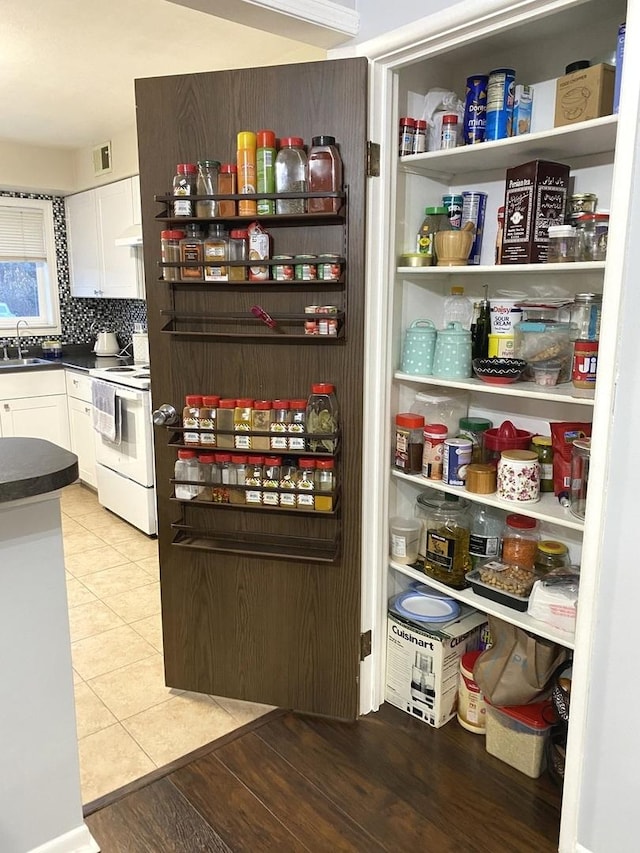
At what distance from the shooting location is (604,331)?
144 centimetres

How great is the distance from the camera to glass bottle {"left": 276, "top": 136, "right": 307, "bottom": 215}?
184 cm

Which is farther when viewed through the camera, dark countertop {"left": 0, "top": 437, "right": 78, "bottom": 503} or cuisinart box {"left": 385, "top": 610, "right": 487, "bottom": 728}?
cuisinart box {"left": 385, "top": 610, "right": 487, "bottom": 728}

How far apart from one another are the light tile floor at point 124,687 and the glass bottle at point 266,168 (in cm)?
167

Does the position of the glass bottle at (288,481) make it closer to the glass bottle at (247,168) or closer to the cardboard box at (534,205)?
the glass bottle at (247,168)

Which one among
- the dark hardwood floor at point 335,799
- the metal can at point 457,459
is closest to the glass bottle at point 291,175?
the metal can at point 457,459

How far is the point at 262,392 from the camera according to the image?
2.04 metres

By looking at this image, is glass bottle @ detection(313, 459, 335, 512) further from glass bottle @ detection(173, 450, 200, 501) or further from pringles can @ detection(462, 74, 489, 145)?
pringles can @ detection(462, 74, 489, 145)

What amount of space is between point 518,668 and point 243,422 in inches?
43.1

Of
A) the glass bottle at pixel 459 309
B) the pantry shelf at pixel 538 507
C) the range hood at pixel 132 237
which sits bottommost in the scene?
the pantry shelf at pixel 538 507

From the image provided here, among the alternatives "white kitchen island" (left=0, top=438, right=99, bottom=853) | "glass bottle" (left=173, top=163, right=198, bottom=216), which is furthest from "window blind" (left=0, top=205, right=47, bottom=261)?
"white kitchen island" (left=0, top=438, right=99, bottom=853)

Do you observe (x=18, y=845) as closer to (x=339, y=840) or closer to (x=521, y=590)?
(x=339, y=840)

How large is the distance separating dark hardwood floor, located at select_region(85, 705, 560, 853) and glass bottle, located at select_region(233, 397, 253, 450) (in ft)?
3.14

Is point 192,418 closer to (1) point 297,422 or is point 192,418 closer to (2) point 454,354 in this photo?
(1) point 297,422

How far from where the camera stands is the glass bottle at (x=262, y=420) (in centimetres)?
201
